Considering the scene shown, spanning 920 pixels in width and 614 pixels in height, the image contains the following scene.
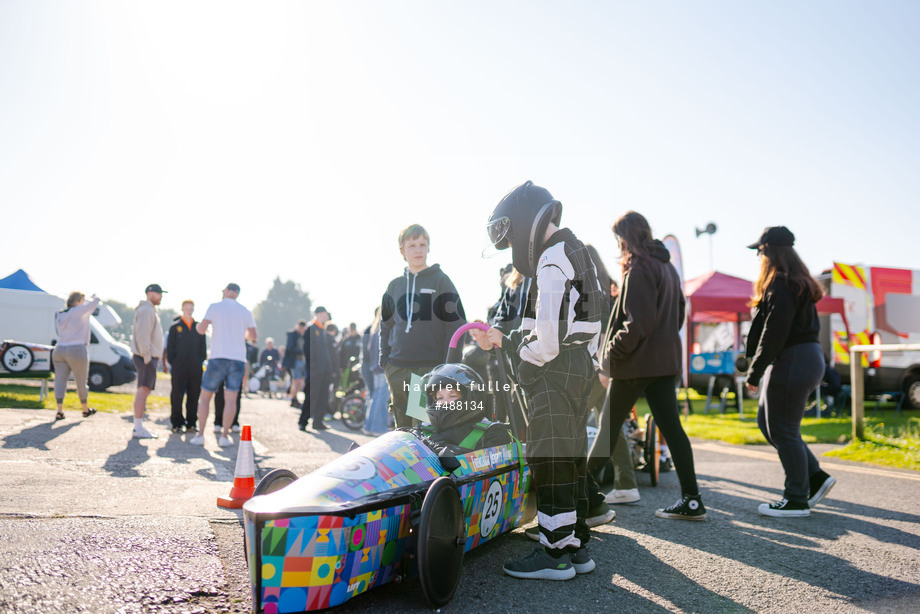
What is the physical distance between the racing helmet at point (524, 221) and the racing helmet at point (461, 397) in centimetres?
66

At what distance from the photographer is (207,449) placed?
23.2 ft

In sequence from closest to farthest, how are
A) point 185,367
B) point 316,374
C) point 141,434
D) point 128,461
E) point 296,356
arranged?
1. point 128,461
2. point 141,434
3. point 185,367
4. point 316,374
5. point 296,356

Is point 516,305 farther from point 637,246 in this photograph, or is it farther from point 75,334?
point 75,334

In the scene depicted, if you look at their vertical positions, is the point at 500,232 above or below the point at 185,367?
above

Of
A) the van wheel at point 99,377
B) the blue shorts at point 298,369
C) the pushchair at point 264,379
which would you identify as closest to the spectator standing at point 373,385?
Result: the blue shorts at point 298,369

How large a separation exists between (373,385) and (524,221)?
23.9 feet

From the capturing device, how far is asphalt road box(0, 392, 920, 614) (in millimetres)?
2586

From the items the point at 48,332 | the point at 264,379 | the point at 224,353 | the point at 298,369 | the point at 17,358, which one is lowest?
the point at 264,379

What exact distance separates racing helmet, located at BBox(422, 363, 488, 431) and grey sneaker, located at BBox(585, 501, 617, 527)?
112cm

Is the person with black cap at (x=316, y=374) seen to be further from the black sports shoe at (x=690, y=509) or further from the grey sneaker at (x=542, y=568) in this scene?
the grey sneaker at (x=542, y=568)

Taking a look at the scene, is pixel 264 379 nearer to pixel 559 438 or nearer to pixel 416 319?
pixel 416 319

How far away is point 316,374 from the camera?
10.0 meters

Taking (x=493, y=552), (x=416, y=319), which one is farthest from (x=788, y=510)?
(x=416, y=319)

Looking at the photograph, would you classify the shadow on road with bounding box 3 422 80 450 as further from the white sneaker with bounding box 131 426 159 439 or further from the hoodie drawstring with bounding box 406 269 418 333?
the hoodie drawstring with bounding box 406 269 418 333
